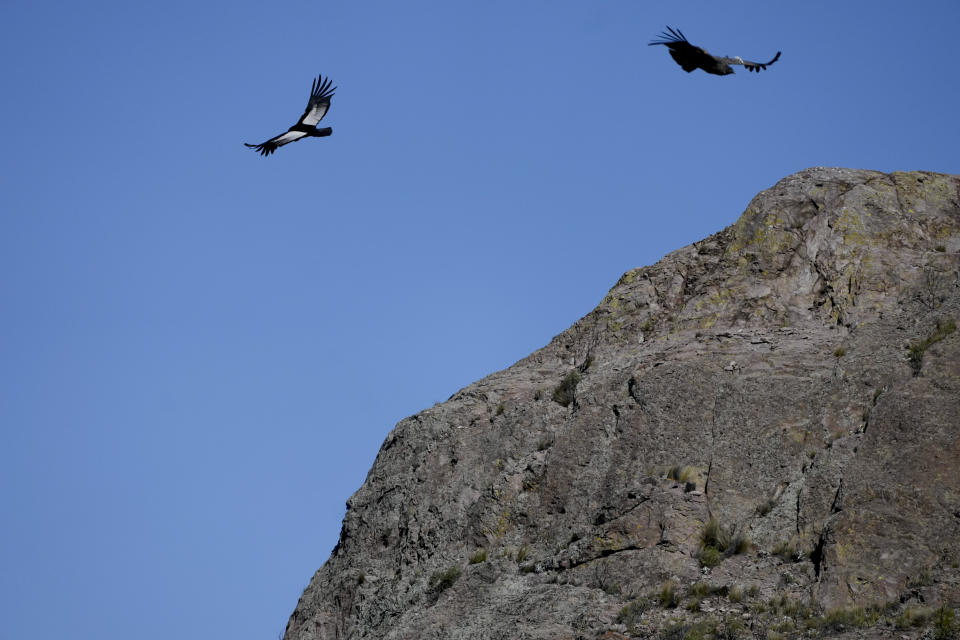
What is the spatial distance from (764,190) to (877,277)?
4.47 m

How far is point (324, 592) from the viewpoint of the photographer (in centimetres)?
2770

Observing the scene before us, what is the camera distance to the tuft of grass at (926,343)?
2467cm

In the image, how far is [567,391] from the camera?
2831cm

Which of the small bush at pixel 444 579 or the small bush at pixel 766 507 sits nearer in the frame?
the small bush at pixel 766 507

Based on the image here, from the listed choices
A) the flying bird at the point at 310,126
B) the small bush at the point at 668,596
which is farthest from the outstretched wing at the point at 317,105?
the small bush at the point at 668,596

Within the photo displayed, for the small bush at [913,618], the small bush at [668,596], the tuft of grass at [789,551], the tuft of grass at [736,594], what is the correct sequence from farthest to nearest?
the tuft of grass at [789,551] < the small bush at [668,596] < the tuft of grass at [736,594] < the small bush at [913,618]

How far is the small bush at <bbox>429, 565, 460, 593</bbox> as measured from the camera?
24.8 m

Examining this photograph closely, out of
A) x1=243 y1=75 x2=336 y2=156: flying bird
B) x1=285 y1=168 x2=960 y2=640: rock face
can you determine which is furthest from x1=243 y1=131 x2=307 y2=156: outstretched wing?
x1=285 y1=168 x2=960 y2=640: rock face

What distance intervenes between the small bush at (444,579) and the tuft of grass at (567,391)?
4.90m

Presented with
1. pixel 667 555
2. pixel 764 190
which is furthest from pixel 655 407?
pixel 764 190

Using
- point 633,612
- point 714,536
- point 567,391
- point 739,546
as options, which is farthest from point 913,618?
point 567,391

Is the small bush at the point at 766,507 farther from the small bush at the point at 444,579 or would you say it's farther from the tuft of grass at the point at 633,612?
the small bush at the point at 444,579

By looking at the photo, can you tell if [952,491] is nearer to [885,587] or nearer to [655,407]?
[885,587]

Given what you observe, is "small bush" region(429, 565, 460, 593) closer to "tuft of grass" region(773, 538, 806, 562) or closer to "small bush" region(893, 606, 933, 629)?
"tuft of grass" region(773, 538, 806, 562)
